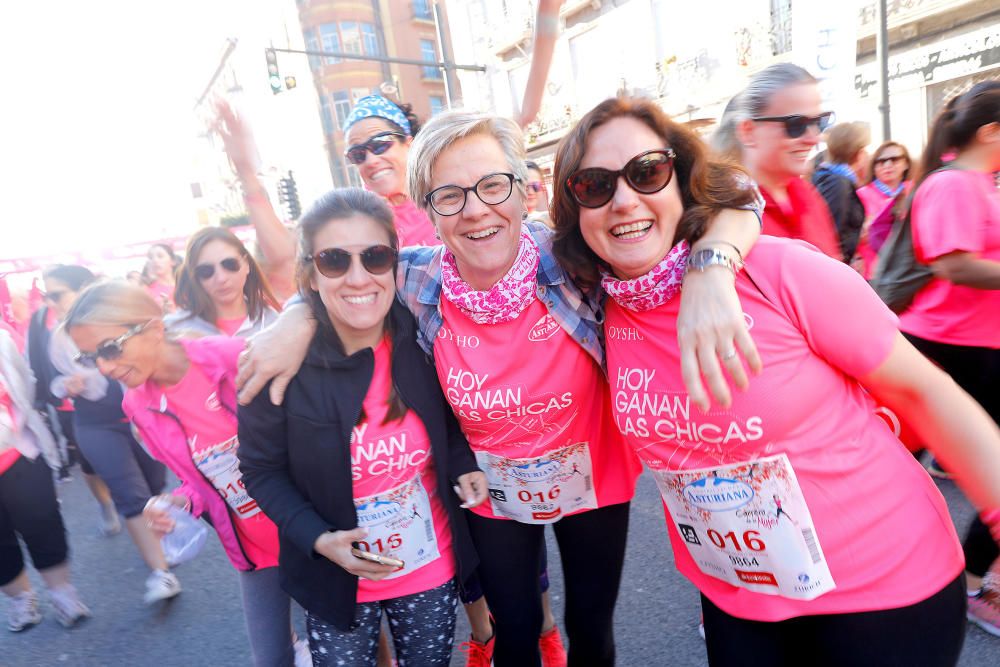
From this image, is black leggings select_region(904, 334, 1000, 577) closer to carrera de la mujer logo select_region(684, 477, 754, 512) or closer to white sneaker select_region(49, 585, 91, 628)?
carrera de la mujer logo select_region(684, 477, 754, 512)

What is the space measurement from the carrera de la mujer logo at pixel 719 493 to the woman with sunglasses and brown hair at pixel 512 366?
44cm

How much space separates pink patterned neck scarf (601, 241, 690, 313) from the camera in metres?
1.36

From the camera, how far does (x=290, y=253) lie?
3.03 meters

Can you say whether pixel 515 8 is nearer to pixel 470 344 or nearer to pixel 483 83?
pixel 483 83

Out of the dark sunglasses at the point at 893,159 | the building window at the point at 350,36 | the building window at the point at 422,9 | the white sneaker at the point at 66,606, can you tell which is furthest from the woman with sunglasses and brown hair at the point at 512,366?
the building window at the point at 422,9

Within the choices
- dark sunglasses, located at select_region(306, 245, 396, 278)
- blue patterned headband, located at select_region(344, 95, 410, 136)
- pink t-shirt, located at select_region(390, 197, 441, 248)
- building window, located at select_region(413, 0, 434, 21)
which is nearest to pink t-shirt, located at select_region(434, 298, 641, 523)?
dark sunglasses, located at select_region(306, 245, 396, 278)

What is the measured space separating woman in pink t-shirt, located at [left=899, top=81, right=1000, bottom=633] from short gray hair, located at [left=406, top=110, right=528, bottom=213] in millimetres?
1729

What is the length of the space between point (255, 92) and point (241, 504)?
128 ft

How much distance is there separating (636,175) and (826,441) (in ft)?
2.42

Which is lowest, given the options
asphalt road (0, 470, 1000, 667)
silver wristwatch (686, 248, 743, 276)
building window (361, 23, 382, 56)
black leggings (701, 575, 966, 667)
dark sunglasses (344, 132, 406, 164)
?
asphalt road (0, 470, 1000, 667)

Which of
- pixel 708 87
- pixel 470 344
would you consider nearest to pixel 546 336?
pixel 470 344

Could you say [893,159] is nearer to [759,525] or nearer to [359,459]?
[759,525]

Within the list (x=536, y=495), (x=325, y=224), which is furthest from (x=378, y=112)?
(x=536, y=495)

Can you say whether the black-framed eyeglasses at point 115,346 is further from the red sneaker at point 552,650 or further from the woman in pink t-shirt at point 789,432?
the red sneaker at point 552,650
